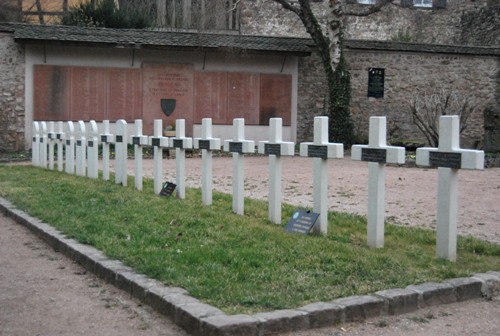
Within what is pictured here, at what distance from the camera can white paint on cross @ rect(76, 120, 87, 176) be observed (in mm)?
13391

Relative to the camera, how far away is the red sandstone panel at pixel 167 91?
23266mm

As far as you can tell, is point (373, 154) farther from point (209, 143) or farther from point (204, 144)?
point (204, 144)

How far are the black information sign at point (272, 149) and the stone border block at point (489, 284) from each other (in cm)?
291

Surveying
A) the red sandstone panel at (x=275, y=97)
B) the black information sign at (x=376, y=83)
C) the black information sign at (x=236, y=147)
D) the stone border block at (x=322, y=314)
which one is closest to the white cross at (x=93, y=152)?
the black information sign at (x=236, y=147)

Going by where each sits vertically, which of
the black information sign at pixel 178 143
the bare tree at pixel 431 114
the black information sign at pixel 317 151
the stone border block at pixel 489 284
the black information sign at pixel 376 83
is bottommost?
the stone border block at pixel 489 284

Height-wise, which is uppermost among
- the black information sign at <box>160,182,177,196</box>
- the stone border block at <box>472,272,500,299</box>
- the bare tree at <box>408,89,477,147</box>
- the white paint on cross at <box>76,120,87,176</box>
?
the bare tree at <box>408,89,477,147</box>

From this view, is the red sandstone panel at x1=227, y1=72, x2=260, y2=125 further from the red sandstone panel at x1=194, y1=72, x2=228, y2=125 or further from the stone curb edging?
the stone curb edging

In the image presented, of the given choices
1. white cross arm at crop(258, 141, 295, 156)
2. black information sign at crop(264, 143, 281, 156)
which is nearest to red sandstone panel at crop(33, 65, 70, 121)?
white cross arm at crop(258, 141, 295, 156)

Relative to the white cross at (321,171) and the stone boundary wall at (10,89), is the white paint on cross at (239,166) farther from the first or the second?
the stone boundary wall at (10,89)

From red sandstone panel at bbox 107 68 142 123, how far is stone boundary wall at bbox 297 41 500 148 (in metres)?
5.65

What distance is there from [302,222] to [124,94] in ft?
55.2

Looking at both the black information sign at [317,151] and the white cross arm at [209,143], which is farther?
the white cross arm at [209,143]

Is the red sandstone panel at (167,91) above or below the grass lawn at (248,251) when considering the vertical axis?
above

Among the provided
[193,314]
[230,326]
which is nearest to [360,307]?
[230,326]
